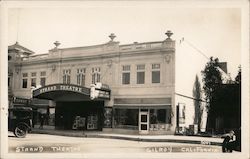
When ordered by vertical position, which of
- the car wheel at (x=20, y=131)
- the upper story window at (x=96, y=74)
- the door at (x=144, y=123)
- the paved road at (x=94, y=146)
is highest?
the upper story window at (x=96, y=74)

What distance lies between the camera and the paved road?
4.34m

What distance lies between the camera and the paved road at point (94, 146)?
4.34m

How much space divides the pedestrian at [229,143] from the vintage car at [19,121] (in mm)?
2384

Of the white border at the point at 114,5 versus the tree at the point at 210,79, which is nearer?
the white border at the point at 114,5

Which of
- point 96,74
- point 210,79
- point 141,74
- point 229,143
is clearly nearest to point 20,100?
point 96,74

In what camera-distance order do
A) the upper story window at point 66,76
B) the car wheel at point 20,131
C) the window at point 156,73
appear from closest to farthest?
the car wheel at point 20,131 < the window at point 156,73 < the upper story window at point 66,76

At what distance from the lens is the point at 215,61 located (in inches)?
173

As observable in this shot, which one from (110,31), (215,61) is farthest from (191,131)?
(110,31)

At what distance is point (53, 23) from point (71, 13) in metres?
0.25

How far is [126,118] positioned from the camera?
461 centimetres

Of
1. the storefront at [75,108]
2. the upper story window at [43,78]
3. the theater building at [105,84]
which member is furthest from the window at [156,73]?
the upper story window at [43,78]

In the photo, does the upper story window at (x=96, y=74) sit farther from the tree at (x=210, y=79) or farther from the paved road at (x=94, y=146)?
the tree at (x=210, y=79)

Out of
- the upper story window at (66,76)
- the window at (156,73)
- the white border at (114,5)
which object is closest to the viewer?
the white border at (114,5)

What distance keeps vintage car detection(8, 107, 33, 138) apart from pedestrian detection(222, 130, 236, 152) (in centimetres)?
238
